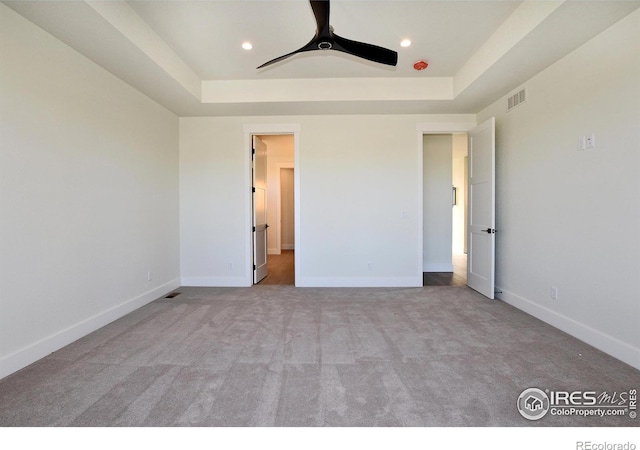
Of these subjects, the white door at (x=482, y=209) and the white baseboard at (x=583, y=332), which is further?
the white door at (x=482, y=209)

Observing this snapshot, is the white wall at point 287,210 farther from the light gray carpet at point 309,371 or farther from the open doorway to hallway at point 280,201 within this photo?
the light gray carpet at point 309,371

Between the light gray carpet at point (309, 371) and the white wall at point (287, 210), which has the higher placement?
the white wall at point (287, 210)

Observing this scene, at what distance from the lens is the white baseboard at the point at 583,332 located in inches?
85.1

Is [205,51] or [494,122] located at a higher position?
[205,51]

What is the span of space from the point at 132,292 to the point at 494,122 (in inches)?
192

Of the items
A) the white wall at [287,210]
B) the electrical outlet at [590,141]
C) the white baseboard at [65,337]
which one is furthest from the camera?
the white wall at [287,210]

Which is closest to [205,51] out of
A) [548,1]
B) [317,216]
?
[317,216]

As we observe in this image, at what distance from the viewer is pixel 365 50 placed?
2.40 m

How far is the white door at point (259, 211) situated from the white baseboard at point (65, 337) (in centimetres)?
157

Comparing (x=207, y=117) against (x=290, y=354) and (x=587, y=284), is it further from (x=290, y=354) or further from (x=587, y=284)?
(x=587, y=284)

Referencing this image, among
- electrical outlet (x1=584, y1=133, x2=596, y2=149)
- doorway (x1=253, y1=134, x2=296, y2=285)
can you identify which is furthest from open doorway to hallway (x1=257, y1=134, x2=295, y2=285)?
electrical outlet (x1=584, y1=133, x2=596, y2=149)

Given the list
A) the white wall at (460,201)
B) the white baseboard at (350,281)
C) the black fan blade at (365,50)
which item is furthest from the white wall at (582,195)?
the white wall at (460,201)

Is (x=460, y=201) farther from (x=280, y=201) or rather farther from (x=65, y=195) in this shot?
(x=65, y=195)

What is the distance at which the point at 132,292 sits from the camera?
340 cm
